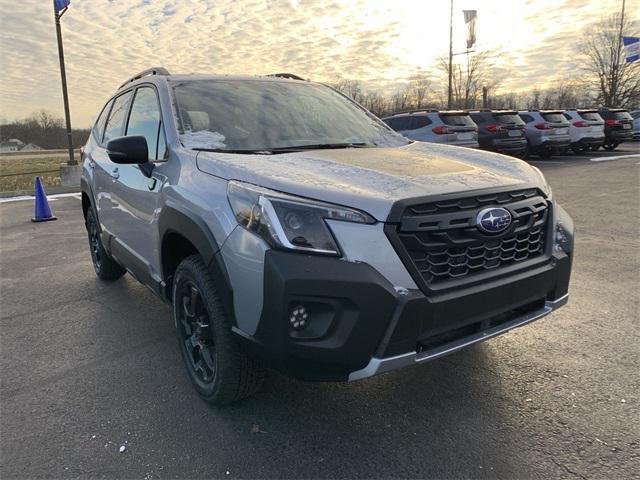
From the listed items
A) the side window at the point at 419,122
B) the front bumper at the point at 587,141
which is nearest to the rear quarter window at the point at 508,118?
the side window at the point at 419,122

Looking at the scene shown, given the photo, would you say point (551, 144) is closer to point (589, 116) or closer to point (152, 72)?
point (589, 116)

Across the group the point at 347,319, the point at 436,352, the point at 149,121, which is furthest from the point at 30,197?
the point at 436,352

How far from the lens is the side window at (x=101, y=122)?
4.72 meters

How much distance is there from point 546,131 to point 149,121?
672 inches

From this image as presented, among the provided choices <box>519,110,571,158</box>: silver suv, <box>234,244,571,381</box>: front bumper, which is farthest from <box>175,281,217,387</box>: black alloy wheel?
<box>519,110,571,158</box>: silver suv

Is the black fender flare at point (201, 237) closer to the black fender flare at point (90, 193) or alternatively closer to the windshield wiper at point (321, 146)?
the windshield wiper at point (321, 146)

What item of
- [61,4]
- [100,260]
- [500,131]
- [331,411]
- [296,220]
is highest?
[61,4]

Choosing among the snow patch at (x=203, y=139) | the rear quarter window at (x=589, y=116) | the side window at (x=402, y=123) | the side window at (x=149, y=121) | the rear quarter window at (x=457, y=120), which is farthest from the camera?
the rear quarter window at (x=589, y=116)

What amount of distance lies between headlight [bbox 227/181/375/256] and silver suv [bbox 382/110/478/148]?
11990mm

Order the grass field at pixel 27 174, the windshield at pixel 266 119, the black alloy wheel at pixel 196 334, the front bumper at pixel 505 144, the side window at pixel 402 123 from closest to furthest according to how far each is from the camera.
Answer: the black alloy wheel at pixel 196 334
the windshield at pixel 266 119
the side window at pixel 402 123
the front bumper at pixel 505 144
the grass field at pixel 27 174

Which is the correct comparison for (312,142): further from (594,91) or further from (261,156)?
(594,91)

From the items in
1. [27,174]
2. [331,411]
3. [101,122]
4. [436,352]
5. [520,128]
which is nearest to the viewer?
[436,352]

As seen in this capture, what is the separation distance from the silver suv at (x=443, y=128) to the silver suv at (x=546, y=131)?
4712 mm

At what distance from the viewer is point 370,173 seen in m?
2.38
